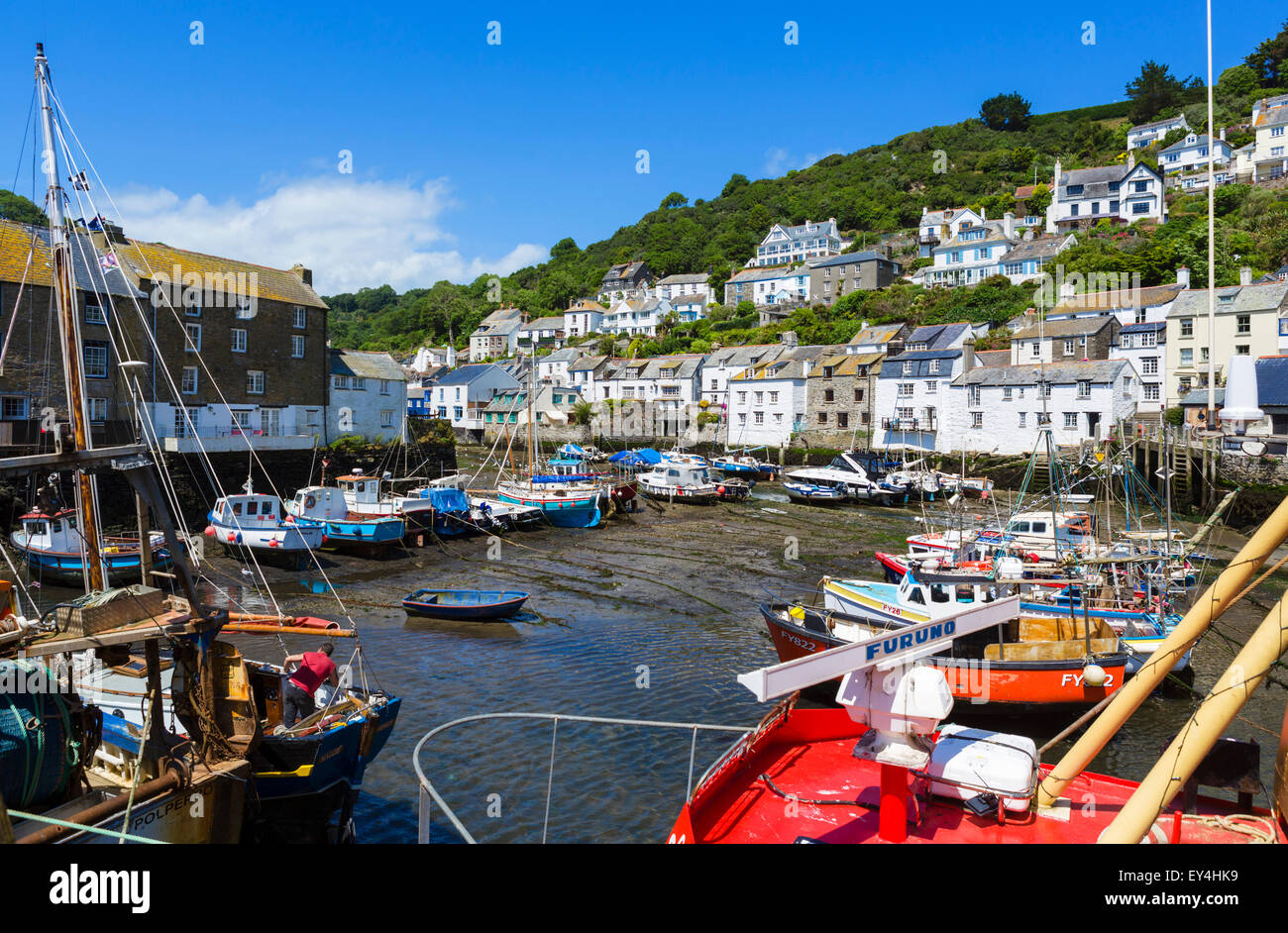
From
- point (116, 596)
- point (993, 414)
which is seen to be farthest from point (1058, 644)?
point (993, 414)

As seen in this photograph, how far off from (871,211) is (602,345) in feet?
202

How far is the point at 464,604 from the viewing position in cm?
2369

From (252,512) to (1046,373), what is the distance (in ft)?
176

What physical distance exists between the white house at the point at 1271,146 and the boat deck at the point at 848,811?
123443 mm

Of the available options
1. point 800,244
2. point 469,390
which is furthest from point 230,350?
point 800,244

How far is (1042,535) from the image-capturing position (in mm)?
29766

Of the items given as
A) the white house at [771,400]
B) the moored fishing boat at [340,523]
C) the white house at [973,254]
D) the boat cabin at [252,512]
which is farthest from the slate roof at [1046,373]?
the boat cabin at [252,512]

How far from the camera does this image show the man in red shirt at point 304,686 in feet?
38.0

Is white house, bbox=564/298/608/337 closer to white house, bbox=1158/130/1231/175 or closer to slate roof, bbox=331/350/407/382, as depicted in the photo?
A: slate roof, bbox=331/350/407/382

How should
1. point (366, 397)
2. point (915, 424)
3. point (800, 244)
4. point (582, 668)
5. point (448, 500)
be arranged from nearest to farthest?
point (582, 668), point (448, 500), point (366, 397), point (915, 424), point (800, 244)

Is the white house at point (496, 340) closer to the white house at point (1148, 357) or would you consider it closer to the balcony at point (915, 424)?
the balcony at point (915, 424)
